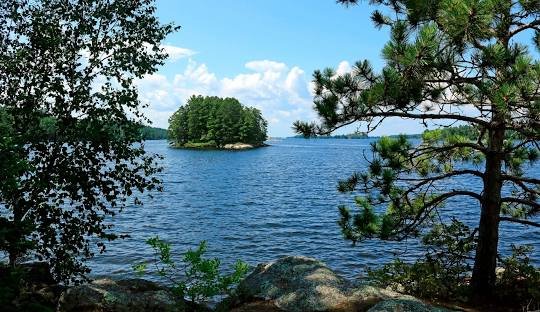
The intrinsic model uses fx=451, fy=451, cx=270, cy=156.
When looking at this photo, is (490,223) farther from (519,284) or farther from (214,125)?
(214,125)

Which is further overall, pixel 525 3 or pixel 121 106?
pixel 121 106

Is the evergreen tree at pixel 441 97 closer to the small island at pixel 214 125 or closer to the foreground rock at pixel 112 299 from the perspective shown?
the foreground rock at pixel 112 299

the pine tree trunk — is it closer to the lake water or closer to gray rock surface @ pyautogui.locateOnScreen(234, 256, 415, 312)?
gray rock surface @ pyautogui.locateOnScreen(234, 256, 415, 312)

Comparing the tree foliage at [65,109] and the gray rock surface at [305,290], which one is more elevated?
the tree foliage at [65,109]

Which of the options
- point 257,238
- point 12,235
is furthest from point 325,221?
point 12,235

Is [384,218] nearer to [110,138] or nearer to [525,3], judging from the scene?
[525,3]

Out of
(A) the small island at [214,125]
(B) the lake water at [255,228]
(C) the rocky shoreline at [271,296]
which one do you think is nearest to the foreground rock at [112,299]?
(C) the rocky shoreline at [271,296]

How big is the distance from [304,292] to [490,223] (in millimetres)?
5123

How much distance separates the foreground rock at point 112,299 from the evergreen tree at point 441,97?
475 cm

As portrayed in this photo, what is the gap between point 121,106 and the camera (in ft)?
35.5

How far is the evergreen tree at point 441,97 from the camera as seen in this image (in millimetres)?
7750

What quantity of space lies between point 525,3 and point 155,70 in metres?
8.22

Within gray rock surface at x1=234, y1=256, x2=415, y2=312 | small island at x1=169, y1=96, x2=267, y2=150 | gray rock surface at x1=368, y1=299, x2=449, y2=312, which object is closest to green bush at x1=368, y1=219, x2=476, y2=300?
gray rock surface at x1=234, y1=256, x2=415, y2=312

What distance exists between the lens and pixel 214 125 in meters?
146
